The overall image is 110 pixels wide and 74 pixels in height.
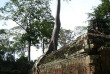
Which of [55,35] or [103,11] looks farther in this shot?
[103,11]

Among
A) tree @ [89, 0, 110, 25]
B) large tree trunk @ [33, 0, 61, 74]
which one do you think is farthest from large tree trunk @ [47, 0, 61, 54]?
tree @ [89, 0, 110, 25]

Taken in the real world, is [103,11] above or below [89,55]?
above

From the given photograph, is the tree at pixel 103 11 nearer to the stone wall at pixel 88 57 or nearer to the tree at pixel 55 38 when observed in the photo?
the tree at pixel 55 38

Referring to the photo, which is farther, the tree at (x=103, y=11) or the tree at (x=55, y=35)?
the tree at (x=103, y=11)

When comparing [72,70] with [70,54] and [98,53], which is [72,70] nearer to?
[70,54]

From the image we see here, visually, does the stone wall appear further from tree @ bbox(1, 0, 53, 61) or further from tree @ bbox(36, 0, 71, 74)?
tree @ bbox(1, 0, 53, 61)

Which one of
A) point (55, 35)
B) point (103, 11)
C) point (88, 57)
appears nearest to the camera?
point (88, 57)

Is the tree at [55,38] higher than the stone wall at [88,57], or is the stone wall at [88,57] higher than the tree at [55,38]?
the tree at [55,38]

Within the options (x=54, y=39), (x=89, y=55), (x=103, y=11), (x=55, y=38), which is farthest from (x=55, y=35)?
(x=103, y=11)

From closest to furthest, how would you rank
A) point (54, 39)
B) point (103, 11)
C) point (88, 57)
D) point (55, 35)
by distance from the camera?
point (88, 57), point (54, 39), point (55, 35), point (103, 11)

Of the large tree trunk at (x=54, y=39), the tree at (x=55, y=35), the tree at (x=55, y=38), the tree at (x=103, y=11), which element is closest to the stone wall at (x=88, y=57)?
the large tree trunk at (x=54, y=39)

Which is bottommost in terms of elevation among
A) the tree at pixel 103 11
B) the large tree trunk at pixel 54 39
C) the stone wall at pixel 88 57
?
the stone wall at pixel 88 57

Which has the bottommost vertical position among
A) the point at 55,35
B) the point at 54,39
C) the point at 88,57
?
the point at 88,57

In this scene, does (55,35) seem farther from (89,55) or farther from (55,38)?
(89,55)
